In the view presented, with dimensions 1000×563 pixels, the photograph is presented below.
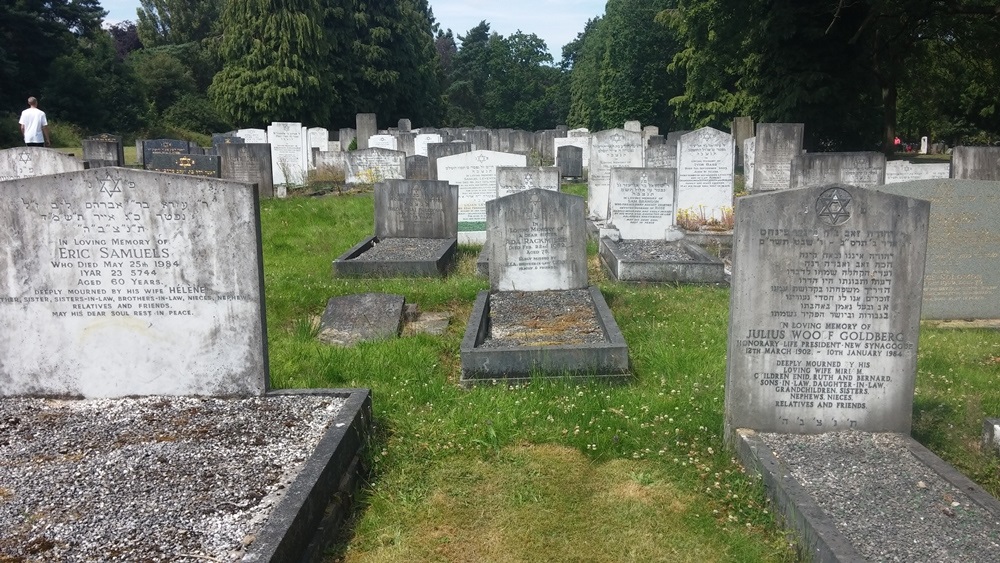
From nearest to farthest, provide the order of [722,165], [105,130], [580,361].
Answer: [580,361] → [722,165] → [105,130]

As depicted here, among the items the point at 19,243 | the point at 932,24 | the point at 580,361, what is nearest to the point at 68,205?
the point at 19,243

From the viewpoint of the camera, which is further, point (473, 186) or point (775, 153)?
point (775, 153)

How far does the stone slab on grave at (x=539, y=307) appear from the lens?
19.2 ft

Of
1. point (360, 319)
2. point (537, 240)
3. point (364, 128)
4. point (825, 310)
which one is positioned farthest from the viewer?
point (364, 128)

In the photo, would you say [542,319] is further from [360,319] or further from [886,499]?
[886,499]

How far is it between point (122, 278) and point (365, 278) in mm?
4976

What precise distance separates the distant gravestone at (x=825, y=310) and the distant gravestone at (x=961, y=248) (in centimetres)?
332

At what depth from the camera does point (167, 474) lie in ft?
12.6

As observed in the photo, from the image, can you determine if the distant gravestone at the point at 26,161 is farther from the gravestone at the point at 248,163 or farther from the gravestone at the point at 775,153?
the gravestone at the point at 775,153

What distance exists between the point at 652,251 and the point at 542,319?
4.22m

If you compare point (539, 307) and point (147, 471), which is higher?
point (539, 307)

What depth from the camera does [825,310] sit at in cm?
448

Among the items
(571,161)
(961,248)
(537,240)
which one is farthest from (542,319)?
(571,161)

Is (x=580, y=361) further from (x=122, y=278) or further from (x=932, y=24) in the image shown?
(x=932, y=24)
